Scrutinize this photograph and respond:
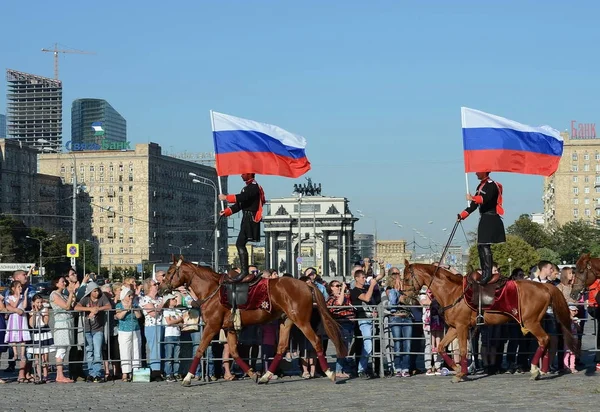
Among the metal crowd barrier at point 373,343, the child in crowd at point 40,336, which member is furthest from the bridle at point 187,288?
the child in crowd at point 40,336

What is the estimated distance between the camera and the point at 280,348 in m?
20.3

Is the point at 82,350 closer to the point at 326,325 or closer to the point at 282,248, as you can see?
the point at 326,325

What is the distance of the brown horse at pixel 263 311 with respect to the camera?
2014cm

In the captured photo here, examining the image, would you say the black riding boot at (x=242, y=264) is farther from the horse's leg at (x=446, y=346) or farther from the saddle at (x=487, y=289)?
the saddle at (x=487, y=289)

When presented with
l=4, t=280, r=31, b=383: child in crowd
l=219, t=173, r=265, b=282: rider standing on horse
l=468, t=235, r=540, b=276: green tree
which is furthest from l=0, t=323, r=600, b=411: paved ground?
l=468, t=235, r=540, b=276: green tree

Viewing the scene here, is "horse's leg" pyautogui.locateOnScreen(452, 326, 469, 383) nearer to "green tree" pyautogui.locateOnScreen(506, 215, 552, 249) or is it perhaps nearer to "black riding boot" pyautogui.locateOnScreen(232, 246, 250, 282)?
"black riding boot" pyautogui.locateOnScreen(232, 246, 250, 282)

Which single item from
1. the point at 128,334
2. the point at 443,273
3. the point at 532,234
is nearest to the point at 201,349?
the point at 128,334

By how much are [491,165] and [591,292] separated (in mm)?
3097

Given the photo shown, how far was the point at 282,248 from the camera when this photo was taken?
17162 cm

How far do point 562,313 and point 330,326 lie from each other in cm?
393

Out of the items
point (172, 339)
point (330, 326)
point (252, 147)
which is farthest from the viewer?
point (252, 147)

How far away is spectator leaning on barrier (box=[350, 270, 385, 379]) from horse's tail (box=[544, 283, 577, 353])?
11.2ft

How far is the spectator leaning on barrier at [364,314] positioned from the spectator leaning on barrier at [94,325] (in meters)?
4.56

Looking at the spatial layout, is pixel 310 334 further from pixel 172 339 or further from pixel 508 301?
pixel 508 301
